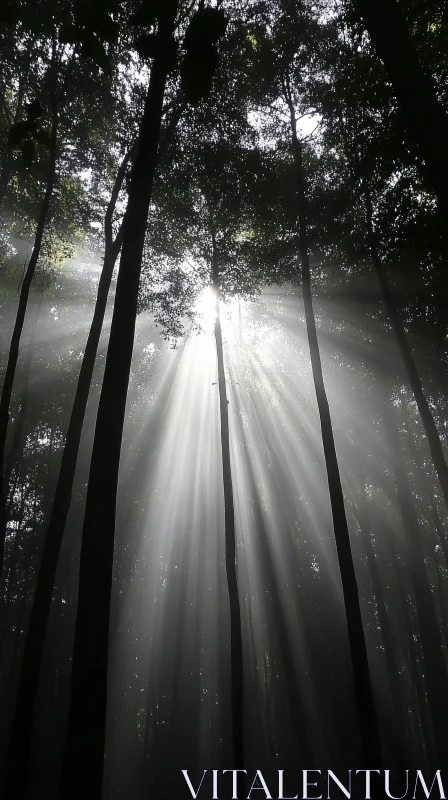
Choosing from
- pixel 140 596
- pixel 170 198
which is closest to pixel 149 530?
pixel 140 596

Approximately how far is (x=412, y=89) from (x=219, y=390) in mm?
9824

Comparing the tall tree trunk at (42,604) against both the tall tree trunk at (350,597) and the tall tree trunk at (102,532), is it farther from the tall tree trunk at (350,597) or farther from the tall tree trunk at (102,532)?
the tall tree trunk at (350,597)

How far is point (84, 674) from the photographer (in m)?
2.79

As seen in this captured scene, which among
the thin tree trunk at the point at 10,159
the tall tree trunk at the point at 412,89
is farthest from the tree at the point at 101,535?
the thin tree trunk at the point at 10,159

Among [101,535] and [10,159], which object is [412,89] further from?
[10,159]

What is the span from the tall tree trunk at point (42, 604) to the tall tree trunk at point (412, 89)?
6.79 m

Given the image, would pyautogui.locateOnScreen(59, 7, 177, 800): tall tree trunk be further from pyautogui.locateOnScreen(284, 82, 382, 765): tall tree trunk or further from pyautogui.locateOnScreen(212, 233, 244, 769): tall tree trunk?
pyautogui.locateOnScreen(212, 233, 244, 769): tall tree trunk

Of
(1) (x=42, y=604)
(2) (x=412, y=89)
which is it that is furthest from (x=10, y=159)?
(2) (x=412, y=89)

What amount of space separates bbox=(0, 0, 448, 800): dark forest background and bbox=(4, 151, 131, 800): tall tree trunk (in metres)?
0.04

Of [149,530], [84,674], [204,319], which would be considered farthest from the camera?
[149,530]

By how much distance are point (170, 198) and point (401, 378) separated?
31.9 ft

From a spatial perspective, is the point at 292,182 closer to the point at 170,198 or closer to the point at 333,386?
the point at 170,198

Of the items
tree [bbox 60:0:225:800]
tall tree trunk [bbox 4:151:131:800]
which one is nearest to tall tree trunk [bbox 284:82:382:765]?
tall tree trunk [bbox 4:151:131:800]

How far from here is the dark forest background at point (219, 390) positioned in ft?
11.0
